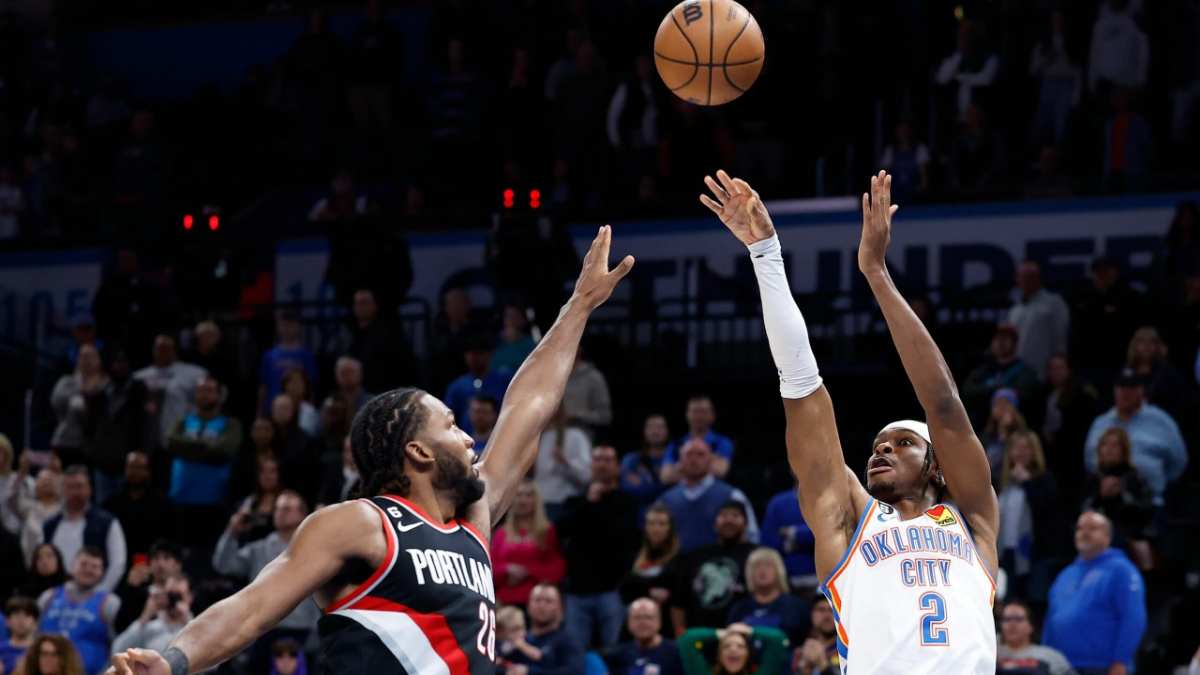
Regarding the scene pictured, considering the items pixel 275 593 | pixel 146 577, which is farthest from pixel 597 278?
pixel 146 577

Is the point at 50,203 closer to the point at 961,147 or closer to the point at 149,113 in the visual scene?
the point at 149,113

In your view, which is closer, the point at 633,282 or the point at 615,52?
the point at 633,282

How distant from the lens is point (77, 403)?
18.5 metres

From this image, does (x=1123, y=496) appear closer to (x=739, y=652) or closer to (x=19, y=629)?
(x=739, y=652)

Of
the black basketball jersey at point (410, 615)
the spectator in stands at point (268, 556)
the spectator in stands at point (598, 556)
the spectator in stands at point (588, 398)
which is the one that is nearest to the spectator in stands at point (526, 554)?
the spectator in stands at point (598, 556)

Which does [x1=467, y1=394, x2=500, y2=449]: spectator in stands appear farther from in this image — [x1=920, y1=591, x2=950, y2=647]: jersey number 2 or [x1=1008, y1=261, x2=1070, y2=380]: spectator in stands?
[x1=920, y1=591, x2=950, y2=647]: jersey number 2

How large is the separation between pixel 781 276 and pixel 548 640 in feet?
23.0

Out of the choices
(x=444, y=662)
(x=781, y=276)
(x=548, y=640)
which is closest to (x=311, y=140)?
(x=548, y=640)

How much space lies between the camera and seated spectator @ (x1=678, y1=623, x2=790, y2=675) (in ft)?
42.6

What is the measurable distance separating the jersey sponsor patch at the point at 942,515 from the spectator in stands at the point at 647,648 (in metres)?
6.49

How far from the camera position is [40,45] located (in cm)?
2548

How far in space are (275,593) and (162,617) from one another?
33.4ft

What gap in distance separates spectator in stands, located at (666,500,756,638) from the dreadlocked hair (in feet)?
28.2

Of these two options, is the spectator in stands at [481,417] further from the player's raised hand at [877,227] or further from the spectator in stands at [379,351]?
the player's raised hand at [877,227]
